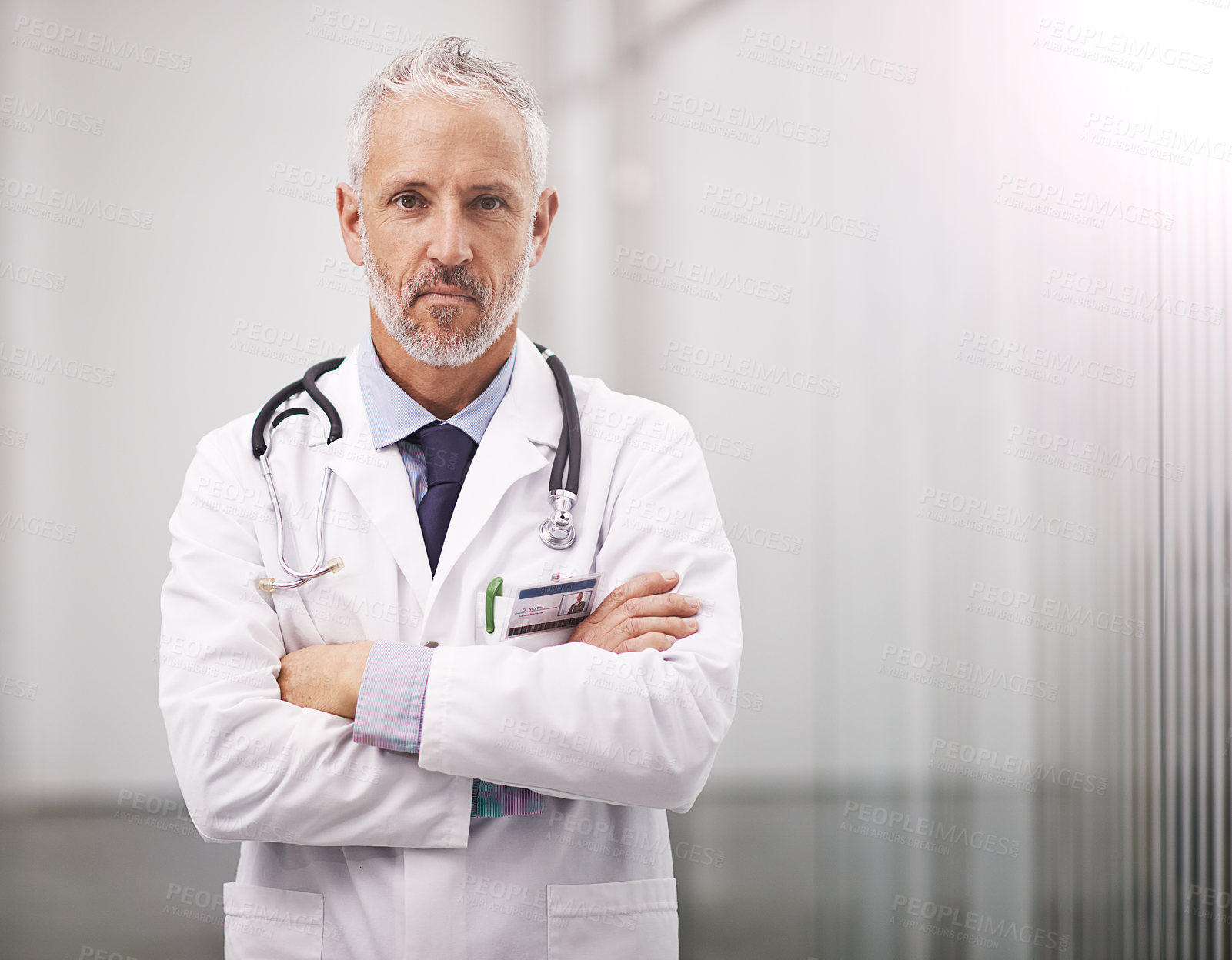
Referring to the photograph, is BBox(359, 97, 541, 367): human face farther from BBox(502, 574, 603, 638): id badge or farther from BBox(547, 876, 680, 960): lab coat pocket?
BBox(547, 876, 680, 960): lab coat pocket

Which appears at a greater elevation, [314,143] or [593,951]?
[314,143]

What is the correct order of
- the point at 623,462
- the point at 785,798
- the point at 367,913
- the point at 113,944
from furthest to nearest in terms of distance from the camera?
the point at 785,798, the point at 113,944, the point at 623,462, the point at 367,913

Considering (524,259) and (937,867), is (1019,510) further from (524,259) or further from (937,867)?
(524,259)

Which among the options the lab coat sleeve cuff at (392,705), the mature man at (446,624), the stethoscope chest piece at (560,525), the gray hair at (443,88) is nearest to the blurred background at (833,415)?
the gray hair at (443,88)

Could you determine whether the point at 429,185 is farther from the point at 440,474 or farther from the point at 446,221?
the point at 440,474

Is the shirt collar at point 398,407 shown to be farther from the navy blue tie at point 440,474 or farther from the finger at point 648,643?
the finger at point 648,643

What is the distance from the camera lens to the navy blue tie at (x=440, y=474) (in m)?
1.34

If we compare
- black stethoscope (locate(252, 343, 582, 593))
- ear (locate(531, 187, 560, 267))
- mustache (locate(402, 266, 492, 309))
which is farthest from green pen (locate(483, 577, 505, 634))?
ear (locate(531, 187, 560, 267))

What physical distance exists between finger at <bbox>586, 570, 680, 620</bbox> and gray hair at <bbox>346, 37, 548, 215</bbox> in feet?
2.03

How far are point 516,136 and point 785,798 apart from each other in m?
1.48

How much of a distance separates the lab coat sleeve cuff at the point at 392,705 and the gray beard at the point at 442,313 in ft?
1.54

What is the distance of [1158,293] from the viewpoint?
6.48 ft

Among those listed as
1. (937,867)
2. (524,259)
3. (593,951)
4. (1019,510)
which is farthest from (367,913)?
(1019,510)

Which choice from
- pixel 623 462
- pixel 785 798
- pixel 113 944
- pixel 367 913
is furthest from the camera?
pixel 785 798
